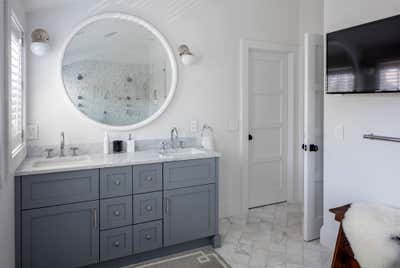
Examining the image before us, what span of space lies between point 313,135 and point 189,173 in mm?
1223

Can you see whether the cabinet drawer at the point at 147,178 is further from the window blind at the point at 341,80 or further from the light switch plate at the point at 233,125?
the window blind at the point at 341,80

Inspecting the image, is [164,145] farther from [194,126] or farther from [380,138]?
[380,138]

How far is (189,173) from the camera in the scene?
2.71m

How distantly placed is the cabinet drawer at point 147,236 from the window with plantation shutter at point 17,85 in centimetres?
109

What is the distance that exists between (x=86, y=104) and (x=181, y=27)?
1.22m

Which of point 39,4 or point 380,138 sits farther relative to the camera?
point 39,4

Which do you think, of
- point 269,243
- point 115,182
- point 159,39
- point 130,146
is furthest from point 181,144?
point 269,243

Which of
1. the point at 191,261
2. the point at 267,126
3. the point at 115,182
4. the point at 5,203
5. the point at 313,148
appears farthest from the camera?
the point at 267,126

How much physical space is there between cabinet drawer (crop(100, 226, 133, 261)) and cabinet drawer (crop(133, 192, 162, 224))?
0.39 ft

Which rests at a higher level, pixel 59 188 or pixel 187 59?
pixel 187 59

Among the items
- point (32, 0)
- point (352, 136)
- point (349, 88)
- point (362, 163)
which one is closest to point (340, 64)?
point (349, 88)

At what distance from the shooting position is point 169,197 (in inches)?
104

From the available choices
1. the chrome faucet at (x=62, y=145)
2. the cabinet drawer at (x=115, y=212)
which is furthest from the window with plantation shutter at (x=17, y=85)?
the cabinet drawer at (x=115, y=212)

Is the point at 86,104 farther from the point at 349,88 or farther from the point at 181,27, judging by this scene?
the point at 349,88
